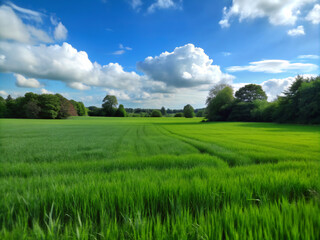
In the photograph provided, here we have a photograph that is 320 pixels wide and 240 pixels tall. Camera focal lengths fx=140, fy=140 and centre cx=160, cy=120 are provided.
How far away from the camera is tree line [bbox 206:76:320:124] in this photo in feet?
113

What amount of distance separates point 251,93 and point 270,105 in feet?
73.9

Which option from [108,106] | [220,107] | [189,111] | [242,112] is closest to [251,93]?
[242,112]

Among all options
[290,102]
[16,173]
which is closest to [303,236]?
[16,173]

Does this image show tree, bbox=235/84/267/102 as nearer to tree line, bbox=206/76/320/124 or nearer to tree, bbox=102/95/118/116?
tree line, bbox=206/76/320/124

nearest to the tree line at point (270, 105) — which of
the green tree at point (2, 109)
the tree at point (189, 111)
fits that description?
the tree at point (189, 111)

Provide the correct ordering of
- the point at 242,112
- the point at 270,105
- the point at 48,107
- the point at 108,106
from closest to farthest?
the point at 270,105
the point at 242,112
the point at 48,107
the point at 108,106

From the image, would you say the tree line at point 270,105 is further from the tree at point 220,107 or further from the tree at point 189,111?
the tree at point 189,111

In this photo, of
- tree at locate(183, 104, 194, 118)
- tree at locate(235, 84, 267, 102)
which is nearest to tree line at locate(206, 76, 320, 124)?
tree at locate(235, 84, 267, 102)

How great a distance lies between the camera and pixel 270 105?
48.8m

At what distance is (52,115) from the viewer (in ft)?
224

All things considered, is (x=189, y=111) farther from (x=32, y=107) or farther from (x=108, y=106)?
(x=32, y=107)

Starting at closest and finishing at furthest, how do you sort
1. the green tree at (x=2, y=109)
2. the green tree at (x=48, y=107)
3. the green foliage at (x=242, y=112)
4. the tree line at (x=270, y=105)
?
the tree line at (x=270, y=105) → the green foliage at (x=242, y=112) → the green tree at (x=2, y=109) → the green tree at (x=48, y=107)

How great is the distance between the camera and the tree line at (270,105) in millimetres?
34594

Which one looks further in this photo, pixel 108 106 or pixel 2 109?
pixel 108 106
